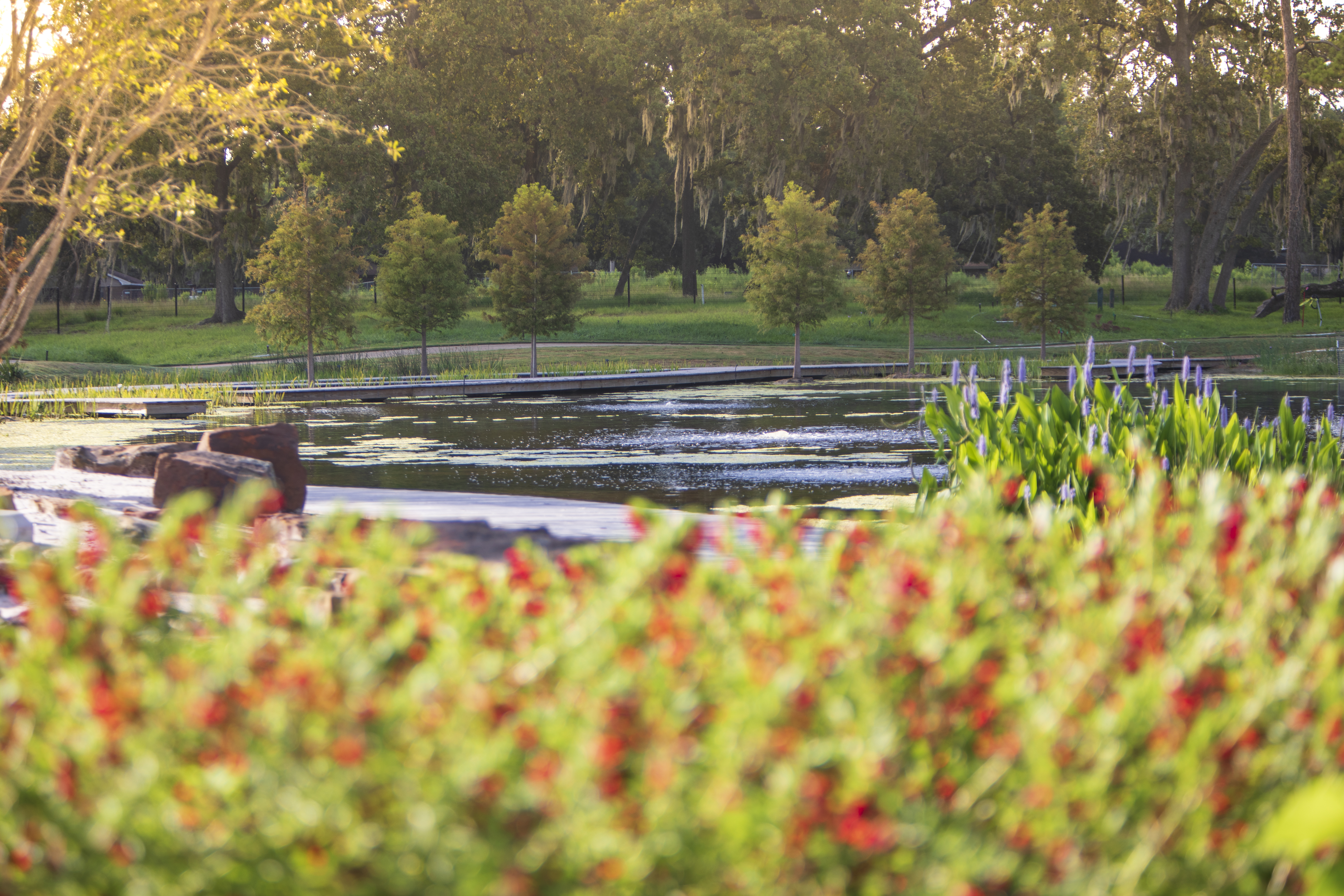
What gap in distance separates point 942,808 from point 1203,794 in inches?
17.9

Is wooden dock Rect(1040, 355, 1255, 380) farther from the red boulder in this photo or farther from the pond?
the red boulder

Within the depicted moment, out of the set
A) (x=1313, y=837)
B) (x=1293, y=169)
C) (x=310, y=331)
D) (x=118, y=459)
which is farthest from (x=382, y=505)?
(x=1293, y=169)

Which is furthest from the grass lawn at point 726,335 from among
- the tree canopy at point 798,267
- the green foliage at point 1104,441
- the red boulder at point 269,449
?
the green foliage at point 1104,441

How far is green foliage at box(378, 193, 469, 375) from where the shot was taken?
106ft

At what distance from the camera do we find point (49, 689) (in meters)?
2.53

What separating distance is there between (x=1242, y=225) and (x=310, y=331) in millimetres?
36921

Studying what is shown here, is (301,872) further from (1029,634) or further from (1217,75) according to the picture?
(1217,75)

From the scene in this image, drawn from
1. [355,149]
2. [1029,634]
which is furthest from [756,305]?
[1029,634]

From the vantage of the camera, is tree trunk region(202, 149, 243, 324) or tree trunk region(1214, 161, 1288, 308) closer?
tree trunk region(202, 149, 243, 324)

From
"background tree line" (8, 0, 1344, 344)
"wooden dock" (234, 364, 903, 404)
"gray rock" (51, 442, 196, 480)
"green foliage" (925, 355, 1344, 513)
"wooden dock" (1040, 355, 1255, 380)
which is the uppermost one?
"background tree line" (8, 0, 1344, 344)

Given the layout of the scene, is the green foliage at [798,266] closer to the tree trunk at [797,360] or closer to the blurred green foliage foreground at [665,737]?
the tree trunk at [797,360]

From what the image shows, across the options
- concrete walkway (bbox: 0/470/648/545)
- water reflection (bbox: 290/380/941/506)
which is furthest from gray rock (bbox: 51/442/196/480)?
water reflection (bbox: 290/380/941/506)

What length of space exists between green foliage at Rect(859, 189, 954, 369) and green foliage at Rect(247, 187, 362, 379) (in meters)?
14.2

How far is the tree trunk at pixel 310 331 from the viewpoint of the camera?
97.9 ft
